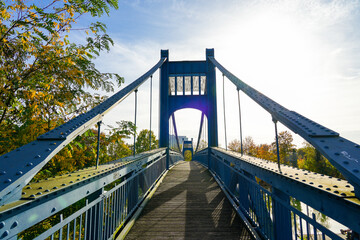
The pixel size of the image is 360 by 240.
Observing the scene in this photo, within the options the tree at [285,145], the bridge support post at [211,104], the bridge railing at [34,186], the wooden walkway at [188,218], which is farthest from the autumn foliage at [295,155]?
the bridge railing at [34,186]

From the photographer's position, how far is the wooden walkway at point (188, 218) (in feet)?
10.7

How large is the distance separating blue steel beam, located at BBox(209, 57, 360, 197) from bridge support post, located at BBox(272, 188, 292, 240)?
943 millimetres

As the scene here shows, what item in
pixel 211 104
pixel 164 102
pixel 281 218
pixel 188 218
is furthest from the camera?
pixel 164 102

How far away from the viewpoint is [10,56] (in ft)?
10.9

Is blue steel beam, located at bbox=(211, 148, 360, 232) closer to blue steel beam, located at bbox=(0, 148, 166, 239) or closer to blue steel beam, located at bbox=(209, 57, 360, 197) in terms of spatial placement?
blue steel beam, located at bbox=(209, 57, 360, 197)

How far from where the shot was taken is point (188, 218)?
12.7ft

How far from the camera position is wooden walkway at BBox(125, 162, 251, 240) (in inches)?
128

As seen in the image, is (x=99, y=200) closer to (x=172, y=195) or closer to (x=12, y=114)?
(x=12, y=114)

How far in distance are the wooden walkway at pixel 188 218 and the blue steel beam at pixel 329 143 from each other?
2.11 m

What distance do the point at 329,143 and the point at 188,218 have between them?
10.00ft

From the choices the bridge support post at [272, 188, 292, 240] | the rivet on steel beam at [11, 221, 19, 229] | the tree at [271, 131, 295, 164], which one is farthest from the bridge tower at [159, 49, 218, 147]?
the tree at [271, 131, 295, 164]

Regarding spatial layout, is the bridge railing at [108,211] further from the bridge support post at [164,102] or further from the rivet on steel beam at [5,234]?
the bridge support post at [164,102]

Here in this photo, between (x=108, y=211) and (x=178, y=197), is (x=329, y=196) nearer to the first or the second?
(x=108, y=211)

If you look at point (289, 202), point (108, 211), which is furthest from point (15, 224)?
point (289, 202)
